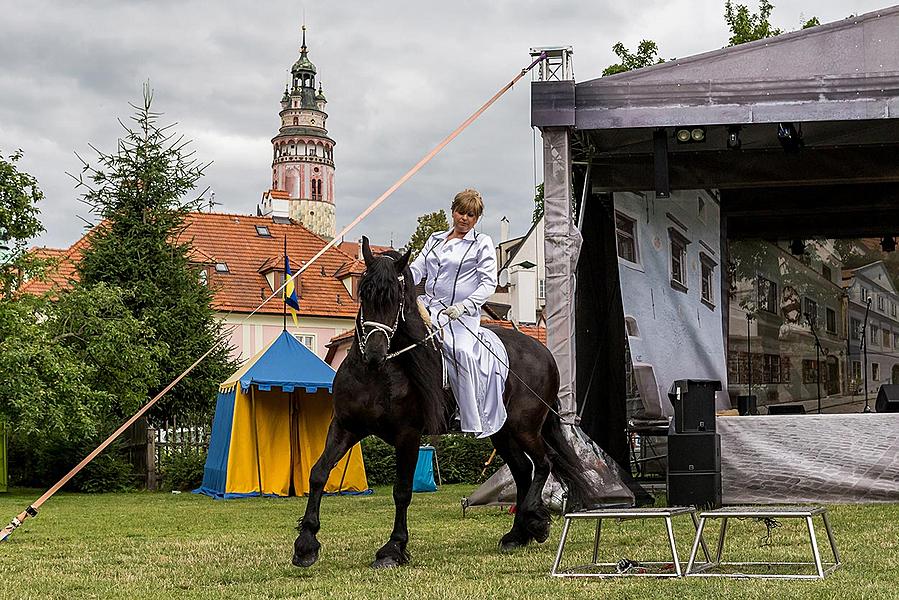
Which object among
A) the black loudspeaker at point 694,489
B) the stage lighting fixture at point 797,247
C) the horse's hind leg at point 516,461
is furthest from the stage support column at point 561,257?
the stage lighting fixture at point 797,247

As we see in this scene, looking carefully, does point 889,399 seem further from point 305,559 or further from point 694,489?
point 305,559

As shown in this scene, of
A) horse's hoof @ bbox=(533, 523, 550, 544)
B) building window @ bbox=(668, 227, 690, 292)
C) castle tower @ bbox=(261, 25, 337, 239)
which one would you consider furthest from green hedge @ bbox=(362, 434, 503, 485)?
castle tower @ bbox=(261, 25, 337, 239)

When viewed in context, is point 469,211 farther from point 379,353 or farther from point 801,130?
point 801,130

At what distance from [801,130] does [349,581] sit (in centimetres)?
810

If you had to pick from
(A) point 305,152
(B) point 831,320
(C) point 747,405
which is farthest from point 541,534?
(A) point 305,152

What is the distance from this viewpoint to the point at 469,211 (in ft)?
25.2

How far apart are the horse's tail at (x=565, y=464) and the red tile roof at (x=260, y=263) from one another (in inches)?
1277

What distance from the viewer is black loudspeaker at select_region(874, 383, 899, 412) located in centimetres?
1287

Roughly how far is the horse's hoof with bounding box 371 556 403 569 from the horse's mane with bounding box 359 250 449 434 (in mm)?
822

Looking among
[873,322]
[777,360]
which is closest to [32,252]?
[777,360]

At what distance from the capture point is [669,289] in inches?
541

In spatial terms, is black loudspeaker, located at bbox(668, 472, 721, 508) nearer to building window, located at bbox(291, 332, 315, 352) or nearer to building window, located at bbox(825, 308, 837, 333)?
building window, located at bbox(825, 308, 837, 333)

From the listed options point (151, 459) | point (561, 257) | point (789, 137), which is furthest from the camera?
point (151, 459)

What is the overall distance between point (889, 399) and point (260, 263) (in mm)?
32352
